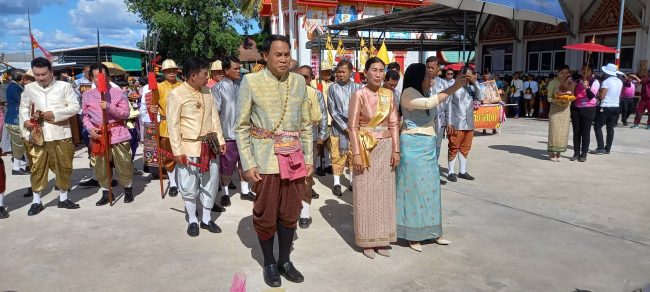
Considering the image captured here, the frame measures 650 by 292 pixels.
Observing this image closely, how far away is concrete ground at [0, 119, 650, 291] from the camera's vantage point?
11.3 feet

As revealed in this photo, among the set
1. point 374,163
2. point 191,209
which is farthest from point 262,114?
point 191,209

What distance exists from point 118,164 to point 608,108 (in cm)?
824

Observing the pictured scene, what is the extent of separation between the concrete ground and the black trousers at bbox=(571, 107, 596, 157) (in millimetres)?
1515

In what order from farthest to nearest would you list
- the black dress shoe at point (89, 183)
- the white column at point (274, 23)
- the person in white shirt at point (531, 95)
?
the white column at point (274, 23)
the person in white shirt at point (531, 95)
the black dress shoe at point (89, 183)

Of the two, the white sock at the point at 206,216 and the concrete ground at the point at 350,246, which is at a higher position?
the white sock at the point at 206,216

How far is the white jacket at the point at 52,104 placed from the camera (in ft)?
16.5

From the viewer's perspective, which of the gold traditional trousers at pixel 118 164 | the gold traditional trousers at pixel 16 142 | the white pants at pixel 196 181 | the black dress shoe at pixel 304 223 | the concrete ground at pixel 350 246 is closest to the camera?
the concrete ground at pixel 350 246

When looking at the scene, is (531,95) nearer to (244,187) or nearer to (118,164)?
(244,187)

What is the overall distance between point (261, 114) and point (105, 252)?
1.97m

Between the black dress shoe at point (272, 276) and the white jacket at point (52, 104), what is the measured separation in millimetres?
3148

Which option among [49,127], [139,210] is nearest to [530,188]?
[139,210]

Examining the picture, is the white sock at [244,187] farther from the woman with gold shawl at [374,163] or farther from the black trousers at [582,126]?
the black trousers at [582,126]

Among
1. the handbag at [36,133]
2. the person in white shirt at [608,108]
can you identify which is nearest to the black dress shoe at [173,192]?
the handbag at [36,133]

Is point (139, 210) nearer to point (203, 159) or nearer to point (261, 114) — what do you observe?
point (203, 159)
